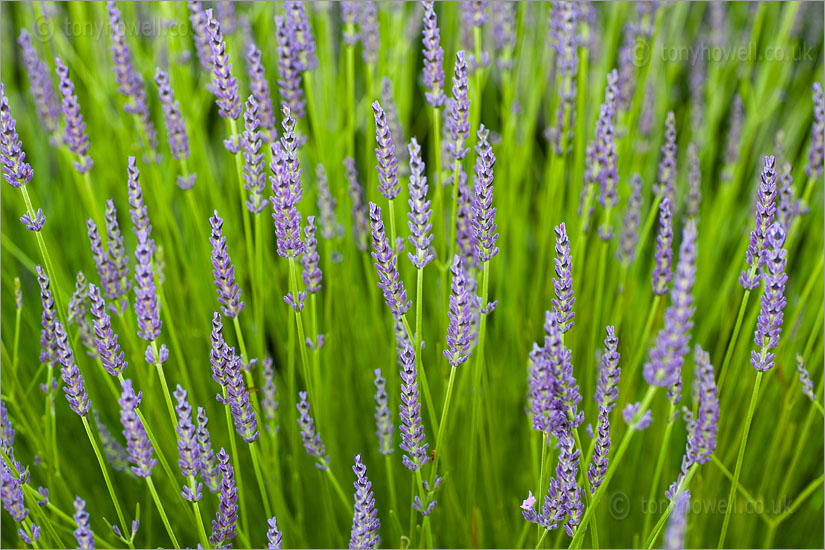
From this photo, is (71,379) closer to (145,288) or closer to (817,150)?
(145,288)

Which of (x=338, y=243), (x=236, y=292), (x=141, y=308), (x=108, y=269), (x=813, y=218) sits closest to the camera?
(x=141, y=308)

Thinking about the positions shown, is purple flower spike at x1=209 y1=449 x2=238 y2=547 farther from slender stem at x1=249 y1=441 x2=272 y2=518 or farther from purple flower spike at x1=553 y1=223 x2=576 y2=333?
purple flower spike at x1=553 y1=223 x2=576 y2=333

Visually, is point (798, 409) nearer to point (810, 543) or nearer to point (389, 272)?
point (810, 543)

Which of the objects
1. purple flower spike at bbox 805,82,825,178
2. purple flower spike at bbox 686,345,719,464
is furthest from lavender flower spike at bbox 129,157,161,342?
purple flower spike at bbox 805,82,825,178

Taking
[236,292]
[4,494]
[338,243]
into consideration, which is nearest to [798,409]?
[338,243]
